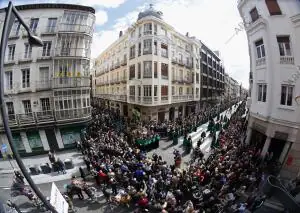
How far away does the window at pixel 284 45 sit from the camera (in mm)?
957

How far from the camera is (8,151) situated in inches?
44.3

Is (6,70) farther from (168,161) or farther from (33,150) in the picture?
(168,161)

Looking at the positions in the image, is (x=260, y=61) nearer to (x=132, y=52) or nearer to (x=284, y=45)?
(x=284, y=45)

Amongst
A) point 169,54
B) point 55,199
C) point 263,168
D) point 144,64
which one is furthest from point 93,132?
point 263,168

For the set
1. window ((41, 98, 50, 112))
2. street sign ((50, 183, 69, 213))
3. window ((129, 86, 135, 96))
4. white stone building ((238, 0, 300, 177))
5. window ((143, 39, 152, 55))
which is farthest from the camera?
window ((129, 86, 135, 96))

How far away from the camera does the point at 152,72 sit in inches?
55.9

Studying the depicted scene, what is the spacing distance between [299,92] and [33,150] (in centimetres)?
158

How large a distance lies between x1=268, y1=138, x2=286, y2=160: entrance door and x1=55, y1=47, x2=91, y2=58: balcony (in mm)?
1184

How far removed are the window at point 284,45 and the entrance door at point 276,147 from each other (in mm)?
441

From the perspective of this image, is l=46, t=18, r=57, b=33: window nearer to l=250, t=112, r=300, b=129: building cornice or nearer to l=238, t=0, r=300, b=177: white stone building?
l=238, t=0, r=300, b=177: white stone building

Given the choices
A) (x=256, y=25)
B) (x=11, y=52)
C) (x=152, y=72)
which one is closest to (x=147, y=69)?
(x=152, y=72)

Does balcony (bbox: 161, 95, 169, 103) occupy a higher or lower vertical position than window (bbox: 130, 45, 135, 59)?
lower

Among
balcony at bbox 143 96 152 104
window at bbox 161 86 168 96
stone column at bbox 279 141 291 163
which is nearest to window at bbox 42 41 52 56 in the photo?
balcony at bbox 143 96 152 104

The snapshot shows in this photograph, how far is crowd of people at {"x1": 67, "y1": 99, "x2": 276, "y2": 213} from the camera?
1.51 metres
